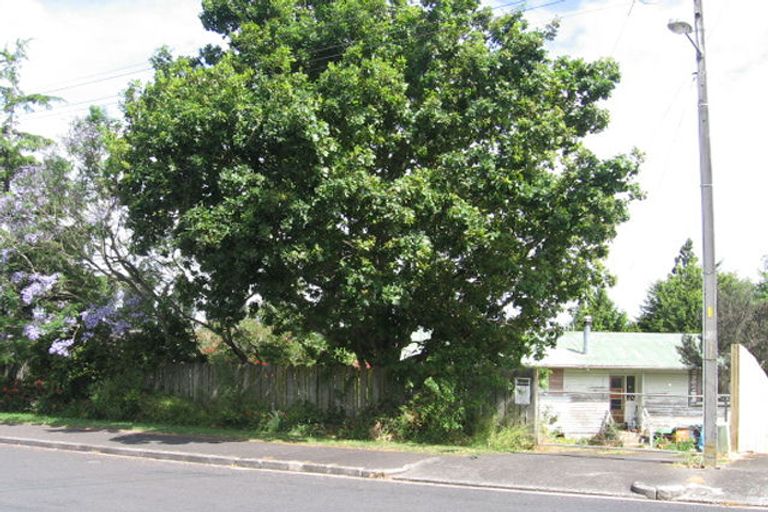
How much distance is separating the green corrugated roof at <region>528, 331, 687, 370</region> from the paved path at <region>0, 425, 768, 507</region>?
604 inches

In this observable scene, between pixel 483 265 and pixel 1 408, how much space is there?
1482 centimetres

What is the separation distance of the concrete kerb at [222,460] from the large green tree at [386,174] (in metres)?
3.25

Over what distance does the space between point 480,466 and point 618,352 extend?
2163cm

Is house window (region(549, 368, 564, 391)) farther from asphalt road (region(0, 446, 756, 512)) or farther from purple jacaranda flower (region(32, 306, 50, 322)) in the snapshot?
asphalt road (region(0, 446, 756, 512))

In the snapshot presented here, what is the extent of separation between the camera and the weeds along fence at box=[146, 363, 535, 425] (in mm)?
15125

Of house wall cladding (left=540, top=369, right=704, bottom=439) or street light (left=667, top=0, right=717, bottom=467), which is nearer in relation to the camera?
street light (left=667, top=0, right=717, bottom=467)

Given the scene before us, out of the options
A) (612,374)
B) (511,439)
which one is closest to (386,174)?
(511,439)

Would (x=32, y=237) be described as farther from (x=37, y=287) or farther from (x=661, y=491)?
(x=661, y=491)

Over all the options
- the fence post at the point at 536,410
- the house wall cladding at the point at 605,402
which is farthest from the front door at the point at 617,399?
the fence post at the point at 536,410

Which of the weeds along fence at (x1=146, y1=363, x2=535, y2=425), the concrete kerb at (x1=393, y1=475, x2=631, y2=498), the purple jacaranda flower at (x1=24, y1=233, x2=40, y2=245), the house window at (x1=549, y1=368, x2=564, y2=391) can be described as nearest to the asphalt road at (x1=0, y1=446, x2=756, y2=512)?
the concrete kerb at (x1=393, y1=475, x2=631, y2=498)

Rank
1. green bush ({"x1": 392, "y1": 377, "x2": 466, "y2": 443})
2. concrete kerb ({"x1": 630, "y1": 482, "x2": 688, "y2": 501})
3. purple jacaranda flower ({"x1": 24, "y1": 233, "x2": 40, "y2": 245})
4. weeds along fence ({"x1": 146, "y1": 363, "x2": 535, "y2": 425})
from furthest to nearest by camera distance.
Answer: purple jacaranda flower ({"x1": 24, "y1": 233, "x2": 40, "y2": 245})
weeds along fence ({"x1": 146, "y1": 363, "x2": 535, "y2": 425})
green bush ({"x1": 392, "y1": 377, "x2": 466, "y2": 443})
concrete kerb ({"x1": 630, "y1": 482, "x2": 688, "y2": 501})

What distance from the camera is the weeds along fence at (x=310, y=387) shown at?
1512 cm

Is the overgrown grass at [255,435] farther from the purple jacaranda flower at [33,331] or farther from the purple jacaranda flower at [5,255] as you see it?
the purple jacaranda flower at [5,255]

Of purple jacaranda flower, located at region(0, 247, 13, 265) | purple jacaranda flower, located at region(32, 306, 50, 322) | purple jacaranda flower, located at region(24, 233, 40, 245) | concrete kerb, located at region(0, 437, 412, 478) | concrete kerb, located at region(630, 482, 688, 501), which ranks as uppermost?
purple jacaranda flower, located at region(24, 233, 40, 245)
